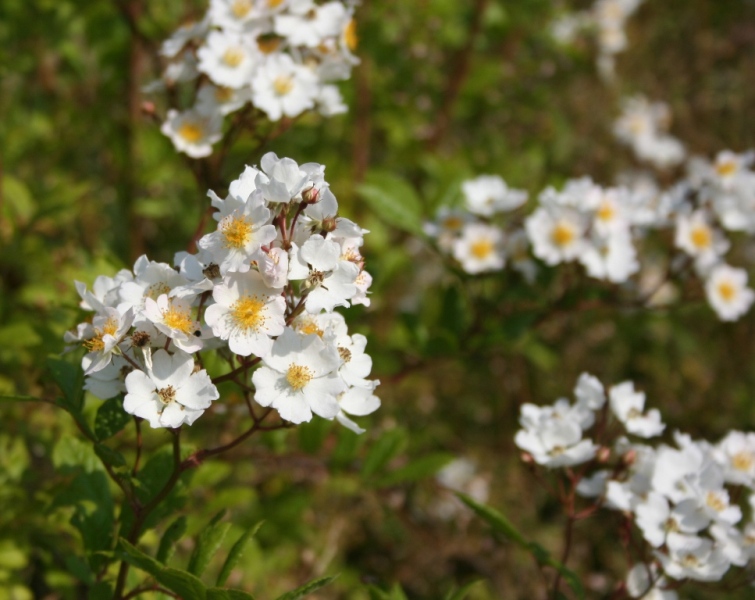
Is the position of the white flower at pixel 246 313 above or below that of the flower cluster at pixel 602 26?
below

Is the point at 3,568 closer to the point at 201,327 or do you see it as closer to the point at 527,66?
the point at 201,327

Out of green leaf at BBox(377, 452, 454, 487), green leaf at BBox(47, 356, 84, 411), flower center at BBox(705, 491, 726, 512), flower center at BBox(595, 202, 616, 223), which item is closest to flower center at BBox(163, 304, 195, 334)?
green leaf at BBox(47, 356, 84, 411)

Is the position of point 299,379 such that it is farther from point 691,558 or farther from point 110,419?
point 691,558

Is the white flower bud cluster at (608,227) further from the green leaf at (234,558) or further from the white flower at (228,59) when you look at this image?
the green leaf at (234,558)

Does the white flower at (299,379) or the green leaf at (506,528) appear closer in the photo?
the white flower at (299,379)

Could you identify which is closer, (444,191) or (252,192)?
(252,192)

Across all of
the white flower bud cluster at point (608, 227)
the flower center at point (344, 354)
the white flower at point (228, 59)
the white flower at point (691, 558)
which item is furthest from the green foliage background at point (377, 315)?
the white flower at point (691, 558)

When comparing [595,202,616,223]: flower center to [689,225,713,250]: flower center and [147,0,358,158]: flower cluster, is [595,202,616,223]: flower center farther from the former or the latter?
[147,0,358,158]: flower cluster

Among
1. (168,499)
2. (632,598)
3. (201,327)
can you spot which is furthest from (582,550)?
(201,327)
